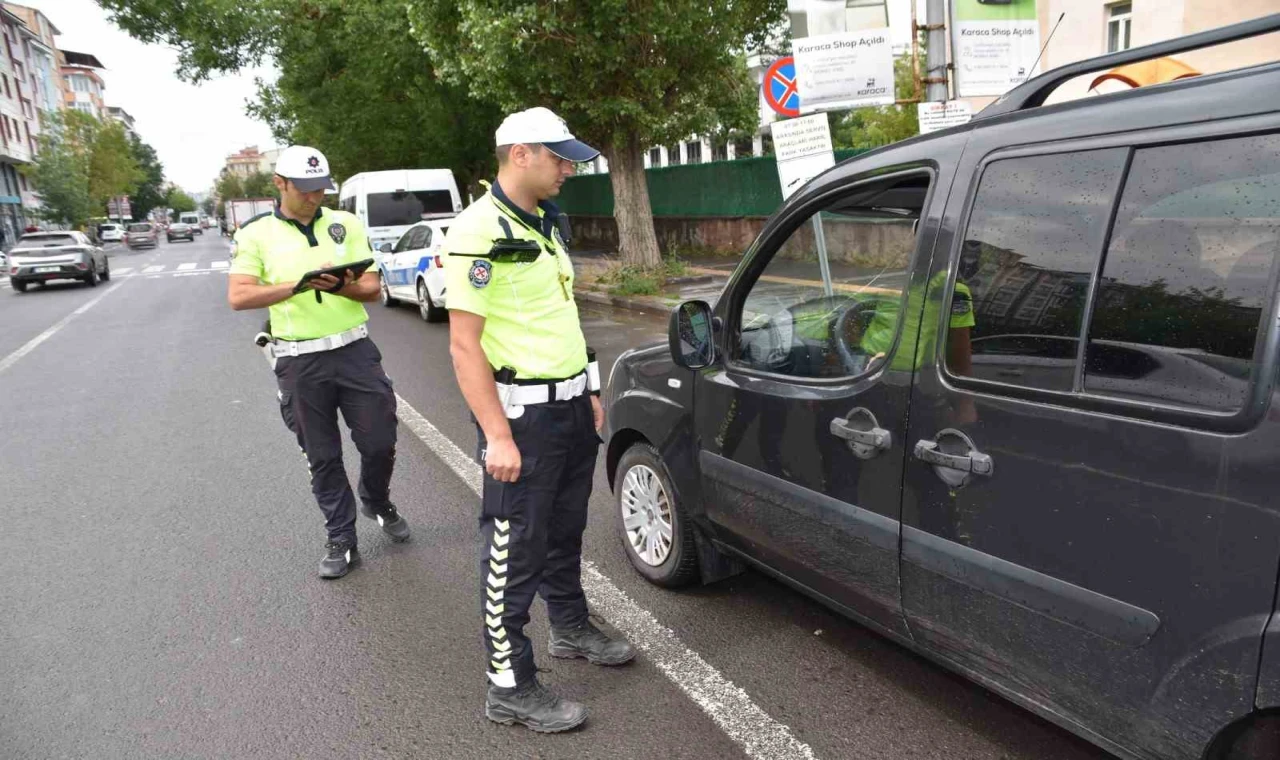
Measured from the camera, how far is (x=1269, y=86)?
172cm

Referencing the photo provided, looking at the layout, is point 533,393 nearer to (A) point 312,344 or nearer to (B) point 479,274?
(B) point 479,274

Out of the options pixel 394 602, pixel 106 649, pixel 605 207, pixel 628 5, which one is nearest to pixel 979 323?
pixel 394 602

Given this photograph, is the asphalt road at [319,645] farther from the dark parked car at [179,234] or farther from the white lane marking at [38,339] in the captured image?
the dark parked car at [179,234]

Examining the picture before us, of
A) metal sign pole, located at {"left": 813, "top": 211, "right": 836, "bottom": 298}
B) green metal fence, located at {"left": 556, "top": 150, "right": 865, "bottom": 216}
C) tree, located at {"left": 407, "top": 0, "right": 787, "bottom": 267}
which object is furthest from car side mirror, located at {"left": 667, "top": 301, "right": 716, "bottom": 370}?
green metal fence, located at {"left": 556, "top": 150, "right": 865, "bottom": 216}

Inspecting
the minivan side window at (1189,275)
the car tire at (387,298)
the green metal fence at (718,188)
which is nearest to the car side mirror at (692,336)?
the minivan side window at (1189,275)

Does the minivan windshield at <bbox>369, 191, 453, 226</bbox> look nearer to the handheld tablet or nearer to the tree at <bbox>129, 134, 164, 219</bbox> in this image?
the handheld tablet

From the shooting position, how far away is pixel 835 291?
3.10 metres

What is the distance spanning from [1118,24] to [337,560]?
17909mm

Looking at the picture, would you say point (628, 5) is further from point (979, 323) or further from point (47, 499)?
point (979, 323)

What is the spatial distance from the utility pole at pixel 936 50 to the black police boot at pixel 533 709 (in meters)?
5.93

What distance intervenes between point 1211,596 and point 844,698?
1.41m

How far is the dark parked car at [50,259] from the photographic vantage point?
21.6 m

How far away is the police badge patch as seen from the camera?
2586 millimetres

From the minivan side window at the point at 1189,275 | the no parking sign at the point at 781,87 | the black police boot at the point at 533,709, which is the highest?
the no parking sign at the point at 781,87
